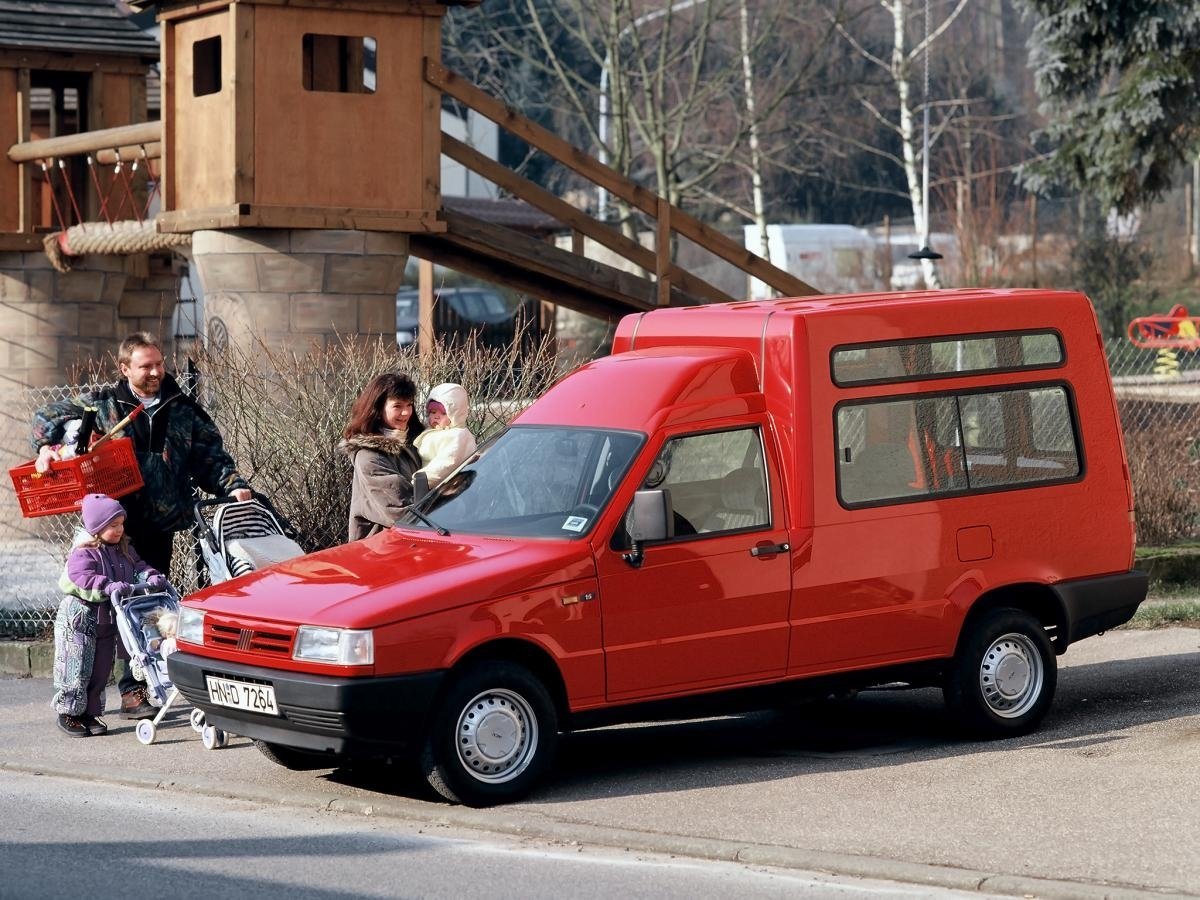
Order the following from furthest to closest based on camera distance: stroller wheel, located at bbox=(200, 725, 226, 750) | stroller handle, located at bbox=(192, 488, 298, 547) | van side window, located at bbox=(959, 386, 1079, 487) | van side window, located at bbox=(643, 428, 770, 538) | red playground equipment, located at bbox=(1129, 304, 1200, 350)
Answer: red playground equipment, located at bbox=(1129, 304, 1200, 350), stroller handle, located at bbox=(192, 488, 298, 547), van side window, located at bbox=(959, 386, 1079, 487), stroller wheel, located at bbox=(200, 725, 226, 750), van side window, located at bbox=(643, 428, 770, 538)

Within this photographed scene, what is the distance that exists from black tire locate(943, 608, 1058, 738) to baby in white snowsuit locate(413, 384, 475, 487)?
2.78 meters

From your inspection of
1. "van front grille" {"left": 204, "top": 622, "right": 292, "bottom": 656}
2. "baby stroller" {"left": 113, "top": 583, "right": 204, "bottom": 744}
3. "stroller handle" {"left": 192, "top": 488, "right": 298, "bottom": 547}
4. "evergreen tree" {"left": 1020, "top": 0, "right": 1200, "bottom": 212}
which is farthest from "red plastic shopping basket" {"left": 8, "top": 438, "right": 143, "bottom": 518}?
"evergreen tree" {"left": 1020, "top": 0, "right": 1200, "bottom": 212}

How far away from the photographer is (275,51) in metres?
15.7

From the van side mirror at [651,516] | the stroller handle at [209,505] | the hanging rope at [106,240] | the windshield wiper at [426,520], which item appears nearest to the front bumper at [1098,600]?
the van side mirror at [651,516]

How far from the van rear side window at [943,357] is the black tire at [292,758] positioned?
301cm

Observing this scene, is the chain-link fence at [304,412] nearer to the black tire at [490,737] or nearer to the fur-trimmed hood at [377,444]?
the fur-trimmed hood at [377,444]

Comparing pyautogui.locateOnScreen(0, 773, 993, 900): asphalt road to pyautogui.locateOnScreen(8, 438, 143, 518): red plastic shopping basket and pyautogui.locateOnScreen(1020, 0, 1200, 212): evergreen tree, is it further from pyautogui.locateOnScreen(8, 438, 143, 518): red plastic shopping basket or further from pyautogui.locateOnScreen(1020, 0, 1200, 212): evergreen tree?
pyautogui.locateOnScreen(1020, 0, 1200, 212): evergreen tree

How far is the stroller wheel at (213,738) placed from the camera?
9.49 m

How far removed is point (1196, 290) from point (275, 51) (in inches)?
1413

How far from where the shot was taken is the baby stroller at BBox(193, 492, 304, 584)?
397 inches

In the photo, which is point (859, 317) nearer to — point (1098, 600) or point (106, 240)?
point (1098, 600)

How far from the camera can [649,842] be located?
296 inches

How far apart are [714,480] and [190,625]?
246cm

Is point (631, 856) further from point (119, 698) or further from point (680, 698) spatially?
point (119, 698)
